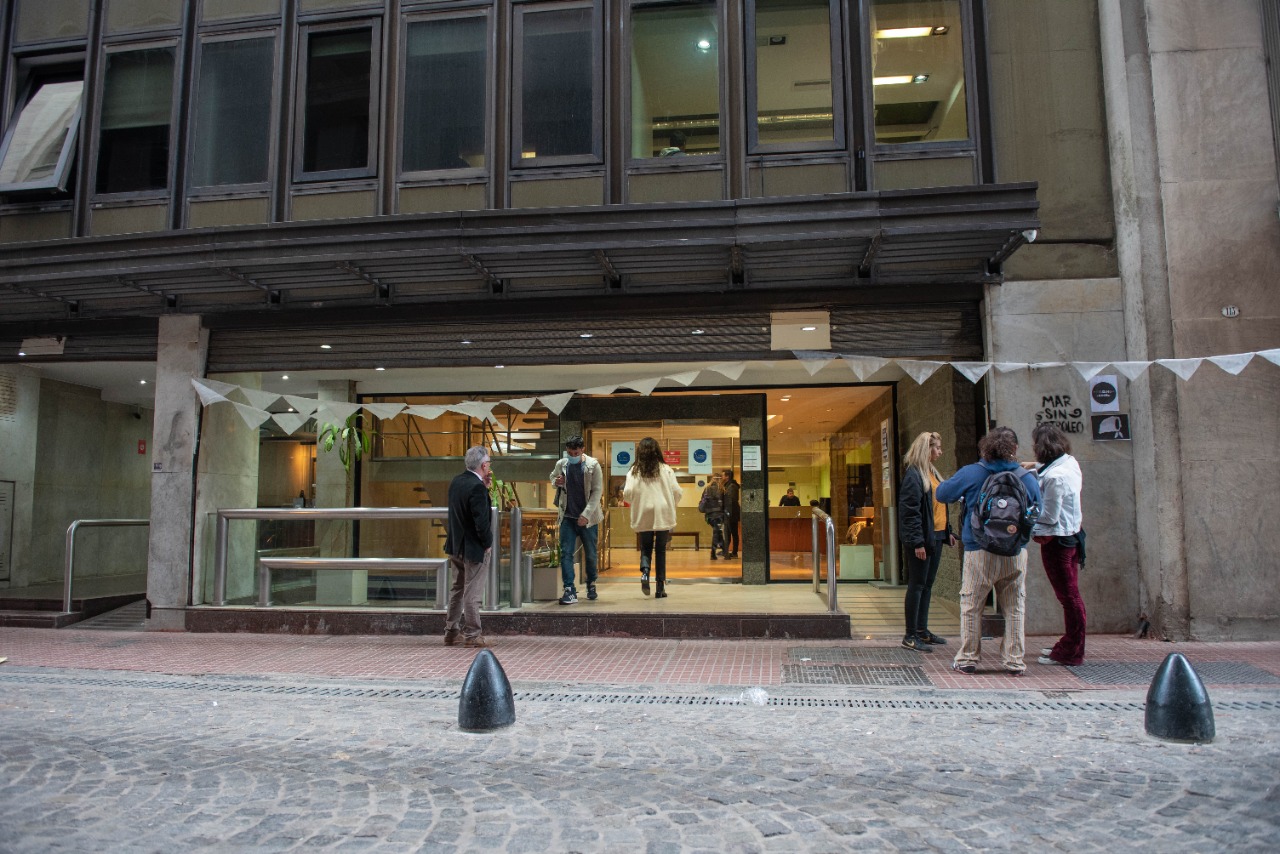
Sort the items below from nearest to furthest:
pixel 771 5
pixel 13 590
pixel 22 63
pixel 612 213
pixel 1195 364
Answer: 1. pixel 1195 364
2. pixel 612 213
3. pixel 771 5
4. pixel 22 63
5. pixel 13 590

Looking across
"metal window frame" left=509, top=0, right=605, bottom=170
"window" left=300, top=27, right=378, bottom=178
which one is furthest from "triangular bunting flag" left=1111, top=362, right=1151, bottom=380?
"window" left=300, top=27, right=378, bottom=178

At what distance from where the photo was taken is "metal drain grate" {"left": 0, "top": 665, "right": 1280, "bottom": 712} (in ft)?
20.0

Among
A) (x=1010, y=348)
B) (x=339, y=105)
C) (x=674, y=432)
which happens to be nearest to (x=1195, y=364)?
(x=1010, y=348)

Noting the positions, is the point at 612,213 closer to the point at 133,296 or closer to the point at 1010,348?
the point at 1010,348

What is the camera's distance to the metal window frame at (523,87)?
394 inches

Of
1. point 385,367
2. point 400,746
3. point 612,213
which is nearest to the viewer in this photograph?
point 400,746

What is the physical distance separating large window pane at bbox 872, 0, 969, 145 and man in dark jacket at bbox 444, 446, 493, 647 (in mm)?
5396

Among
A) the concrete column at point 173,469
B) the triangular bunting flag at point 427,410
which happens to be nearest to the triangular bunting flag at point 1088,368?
the triangular bunting flag at point 427,410

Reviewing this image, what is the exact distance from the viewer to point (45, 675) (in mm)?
7840

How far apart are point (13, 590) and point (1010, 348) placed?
13460 mm

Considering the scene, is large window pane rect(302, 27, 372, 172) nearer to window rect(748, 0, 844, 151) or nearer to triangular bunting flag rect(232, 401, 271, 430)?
triangular bunting flag rect(232, 401, 271, 430)

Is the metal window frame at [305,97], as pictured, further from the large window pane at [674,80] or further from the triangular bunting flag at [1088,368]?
the triangular bunting flag at [1088,368]

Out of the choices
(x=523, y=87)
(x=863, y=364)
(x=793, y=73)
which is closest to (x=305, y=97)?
(x=523, y=87)

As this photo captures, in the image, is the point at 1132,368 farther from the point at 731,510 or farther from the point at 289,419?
the point at 289,419
